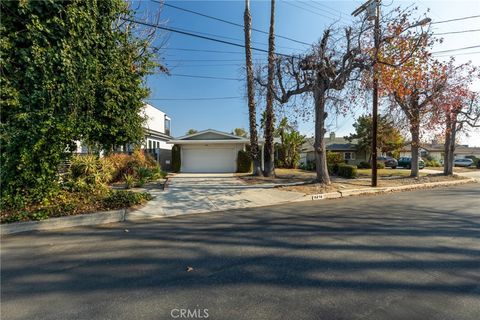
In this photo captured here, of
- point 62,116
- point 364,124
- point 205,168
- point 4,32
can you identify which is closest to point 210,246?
point 62,116

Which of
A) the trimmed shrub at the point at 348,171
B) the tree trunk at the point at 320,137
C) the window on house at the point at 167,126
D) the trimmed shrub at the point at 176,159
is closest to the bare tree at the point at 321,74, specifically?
the tree trunk at the point at 320,137

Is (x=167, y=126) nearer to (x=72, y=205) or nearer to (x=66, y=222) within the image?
(x=72, y=205)

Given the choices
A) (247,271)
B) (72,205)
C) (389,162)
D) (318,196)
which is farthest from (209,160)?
(389,162)

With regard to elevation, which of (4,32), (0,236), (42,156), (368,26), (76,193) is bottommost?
(0,236)

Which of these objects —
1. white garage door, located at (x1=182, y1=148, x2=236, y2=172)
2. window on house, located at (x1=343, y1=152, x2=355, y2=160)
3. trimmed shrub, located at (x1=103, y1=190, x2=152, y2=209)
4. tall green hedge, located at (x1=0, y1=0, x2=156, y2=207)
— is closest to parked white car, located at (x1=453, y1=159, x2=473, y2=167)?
window on house, located at (x1=343, y1=152, x2=355, y2=160)

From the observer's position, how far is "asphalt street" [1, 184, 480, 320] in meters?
2.50

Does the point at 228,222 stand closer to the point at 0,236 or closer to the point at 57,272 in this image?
the point at 57,272

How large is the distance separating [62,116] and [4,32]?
2.09 metres

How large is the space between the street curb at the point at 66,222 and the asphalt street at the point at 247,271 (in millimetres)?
315

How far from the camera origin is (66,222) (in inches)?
221

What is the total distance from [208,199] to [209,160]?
1092 cm

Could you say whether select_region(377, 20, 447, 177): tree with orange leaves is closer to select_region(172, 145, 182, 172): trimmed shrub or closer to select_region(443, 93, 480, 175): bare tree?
select_region(443, 93, 480, 175): bare tree

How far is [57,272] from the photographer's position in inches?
131

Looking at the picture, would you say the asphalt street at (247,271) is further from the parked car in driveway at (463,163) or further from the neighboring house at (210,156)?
the parked car in driveway at (463,163)
